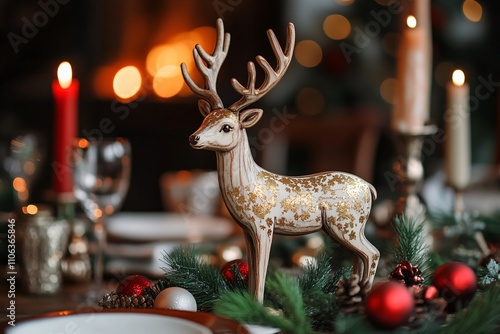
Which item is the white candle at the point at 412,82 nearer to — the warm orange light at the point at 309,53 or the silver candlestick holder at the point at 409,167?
the silver candlestick holder at the point at 409,167

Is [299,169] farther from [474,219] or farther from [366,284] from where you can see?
[366,284]

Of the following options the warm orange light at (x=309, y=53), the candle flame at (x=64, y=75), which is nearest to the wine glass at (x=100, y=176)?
the candle flame at (x=64, y=75)

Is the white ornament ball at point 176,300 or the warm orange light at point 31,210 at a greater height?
the warm orange light at point 31,210

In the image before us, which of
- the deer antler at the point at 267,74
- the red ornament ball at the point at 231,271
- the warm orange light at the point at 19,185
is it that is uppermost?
the deer antler at the point at 267,74

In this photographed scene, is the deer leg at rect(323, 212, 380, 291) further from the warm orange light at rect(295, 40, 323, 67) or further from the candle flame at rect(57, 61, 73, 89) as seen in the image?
the warm orange light at rect(295, 40, 323, 67)

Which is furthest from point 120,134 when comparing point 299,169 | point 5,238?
point 5,238

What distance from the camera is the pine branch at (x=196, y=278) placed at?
0.69 m

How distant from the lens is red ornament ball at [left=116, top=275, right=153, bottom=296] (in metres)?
0.69

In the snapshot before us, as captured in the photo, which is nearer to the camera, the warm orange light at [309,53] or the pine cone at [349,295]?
the pine cone at [349,295]

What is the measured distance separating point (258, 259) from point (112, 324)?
0.52 feet

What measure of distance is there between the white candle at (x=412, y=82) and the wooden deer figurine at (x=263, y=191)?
1.19ft

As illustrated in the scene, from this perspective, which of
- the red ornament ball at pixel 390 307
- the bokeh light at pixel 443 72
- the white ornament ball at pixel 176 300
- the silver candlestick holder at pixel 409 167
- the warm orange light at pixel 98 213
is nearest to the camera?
the red ornament ball at pixel 390 307

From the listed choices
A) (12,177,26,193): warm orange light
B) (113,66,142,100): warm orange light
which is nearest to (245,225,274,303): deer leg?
(12,177,26,193): warm orange light

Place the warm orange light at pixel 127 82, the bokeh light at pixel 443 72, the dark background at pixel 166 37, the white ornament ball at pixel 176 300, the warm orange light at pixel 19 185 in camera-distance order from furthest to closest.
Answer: the bokeh light at pixel 443 72, the warm orange light at pixel 127 82, the dark background at pixel 166 37, the warm orange light at pixel 19 185, the white ornament ball at pixel 176 300
